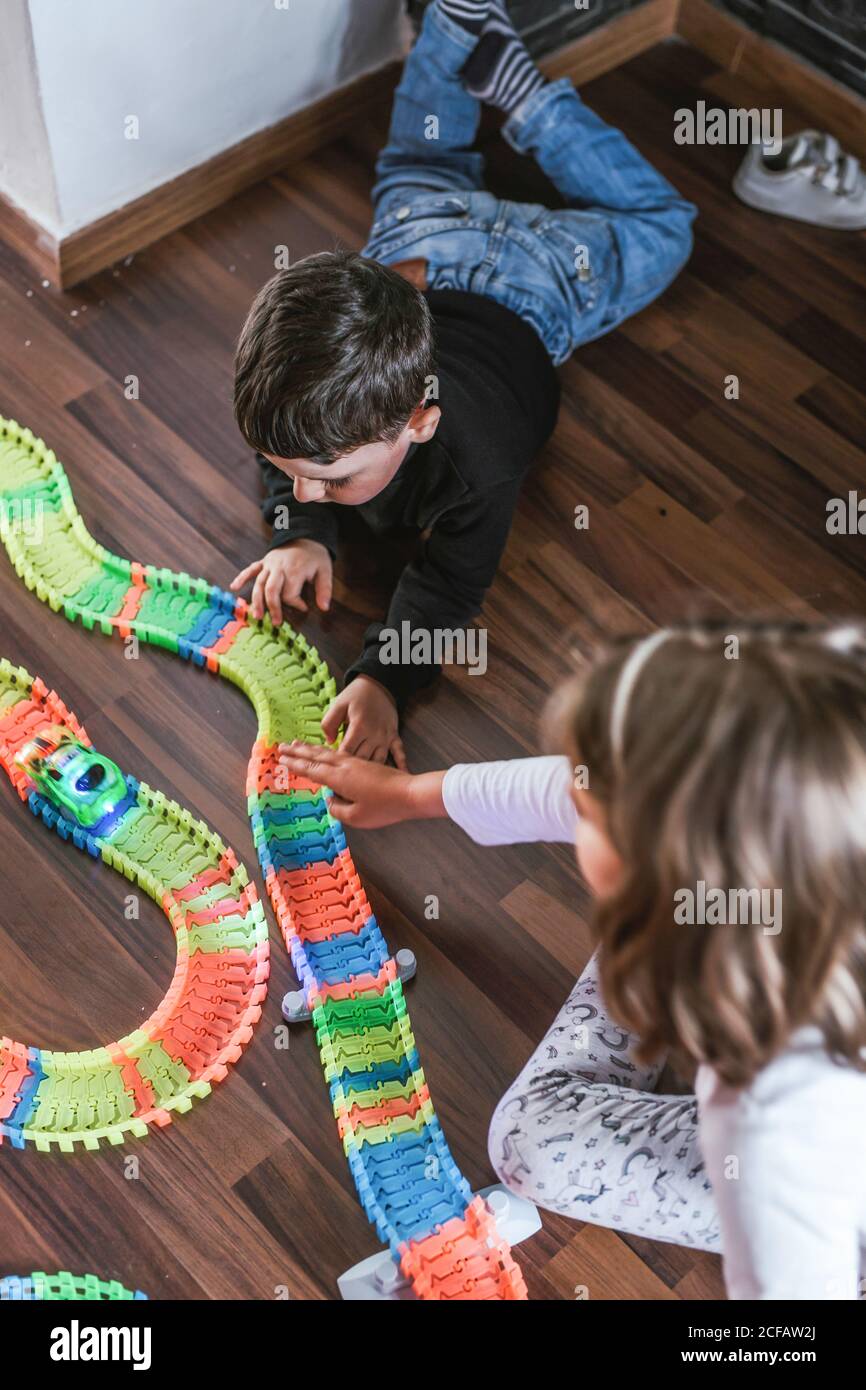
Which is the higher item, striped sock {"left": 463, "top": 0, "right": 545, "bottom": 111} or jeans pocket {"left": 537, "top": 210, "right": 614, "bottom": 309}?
striped sock {"left": 463, "top": 0, "right": 545, "bottom": 111}

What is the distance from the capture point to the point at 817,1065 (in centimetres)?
86

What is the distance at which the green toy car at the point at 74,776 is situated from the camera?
1.29 meters

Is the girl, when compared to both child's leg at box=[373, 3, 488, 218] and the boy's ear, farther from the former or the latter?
child's leg at box=[373, 3, 488, 218]

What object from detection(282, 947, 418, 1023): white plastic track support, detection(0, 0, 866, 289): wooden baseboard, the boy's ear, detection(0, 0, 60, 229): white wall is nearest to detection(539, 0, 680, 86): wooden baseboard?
detection(0, 0, 866, 289): wooden baseboard

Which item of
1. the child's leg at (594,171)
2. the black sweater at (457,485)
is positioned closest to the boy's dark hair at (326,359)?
the black sweater at (457,485)

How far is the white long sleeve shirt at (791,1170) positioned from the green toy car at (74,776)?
618mm

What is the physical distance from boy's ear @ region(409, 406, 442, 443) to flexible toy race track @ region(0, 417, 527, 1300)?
0.26 m

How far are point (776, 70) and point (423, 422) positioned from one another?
92 centimetres

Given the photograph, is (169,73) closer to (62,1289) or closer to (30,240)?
(30,240)

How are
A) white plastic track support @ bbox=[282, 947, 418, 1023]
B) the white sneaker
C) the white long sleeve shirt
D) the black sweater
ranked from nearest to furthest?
the white long sleeve shirt
white plastic track support @ bbox=[282, 947, 418, 1023]
the black sweater
the white sneaker

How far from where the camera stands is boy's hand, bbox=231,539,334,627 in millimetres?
1435

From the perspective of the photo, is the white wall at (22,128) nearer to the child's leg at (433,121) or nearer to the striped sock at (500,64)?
the child's leg at (433,121)

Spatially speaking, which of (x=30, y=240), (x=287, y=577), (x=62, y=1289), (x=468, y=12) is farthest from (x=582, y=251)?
(x=62, y=1289)
